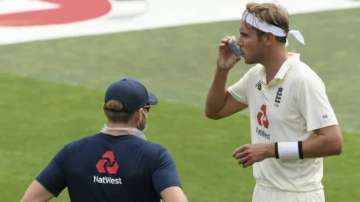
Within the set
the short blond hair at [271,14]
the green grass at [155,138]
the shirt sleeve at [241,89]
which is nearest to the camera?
the short blond hair at [271,14]

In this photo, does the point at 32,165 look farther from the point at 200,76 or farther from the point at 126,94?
the point at 126,94

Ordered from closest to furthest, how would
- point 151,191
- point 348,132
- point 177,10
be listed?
point 151,191
point 348,132
point 177,10

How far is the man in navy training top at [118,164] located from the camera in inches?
207

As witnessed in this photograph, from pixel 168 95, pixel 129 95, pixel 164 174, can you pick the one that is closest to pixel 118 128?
pixel 129 95

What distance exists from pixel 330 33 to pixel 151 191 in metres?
10.4

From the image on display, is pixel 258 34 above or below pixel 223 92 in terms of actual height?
above

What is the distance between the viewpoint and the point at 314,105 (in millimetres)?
5973

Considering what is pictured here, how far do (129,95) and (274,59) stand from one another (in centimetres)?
119

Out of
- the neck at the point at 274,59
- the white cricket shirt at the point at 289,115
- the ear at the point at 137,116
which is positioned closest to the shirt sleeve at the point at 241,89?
the white cricket shirt at the point at 289,115

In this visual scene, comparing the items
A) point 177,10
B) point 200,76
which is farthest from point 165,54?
point 177,10

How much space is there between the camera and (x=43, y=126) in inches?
442

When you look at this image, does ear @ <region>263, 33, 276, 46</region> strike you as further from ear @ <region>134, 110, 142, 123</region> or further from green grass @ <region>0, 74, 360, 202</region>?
green grass @ <region>0, 74, 360, 202</region>

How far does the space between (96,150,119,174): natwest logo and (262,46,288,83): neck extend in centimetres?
134

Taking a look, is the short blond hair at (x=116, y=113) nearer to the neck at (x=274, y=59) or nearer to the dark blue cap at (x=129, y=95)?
the dark blue cap at (x=129, y=95)
